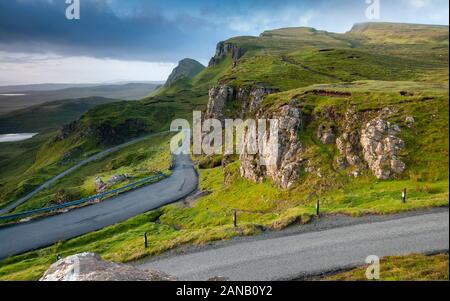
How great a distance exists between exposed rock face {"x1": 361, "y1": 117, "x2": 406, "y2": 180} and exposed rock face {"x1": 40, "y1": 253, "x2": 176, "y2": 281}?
2463 cm

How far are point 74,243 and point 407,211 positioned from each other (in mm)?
40962

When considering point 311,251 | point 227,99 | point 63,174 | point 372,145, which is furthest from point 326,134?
point 63,174

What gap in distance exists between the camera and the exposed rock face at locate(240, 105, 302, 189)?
143 feet

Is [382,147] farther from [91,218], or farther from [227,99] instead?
[227,99]

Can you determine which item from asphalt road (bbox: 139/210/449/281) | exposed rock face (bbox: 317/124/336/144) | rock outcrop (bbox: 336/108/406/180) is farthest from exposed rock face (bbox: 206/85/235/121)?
asphalt road (bbox: 139/210/449/281)

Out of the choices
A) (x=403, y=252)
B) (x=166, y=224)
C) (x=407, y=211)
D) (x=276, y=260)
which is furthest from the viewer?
(x=166, y=224)

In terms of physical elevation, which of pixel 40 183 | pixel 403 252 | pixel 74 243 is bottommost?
pixel 40 183

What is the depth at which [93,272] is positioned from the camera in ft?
48.3

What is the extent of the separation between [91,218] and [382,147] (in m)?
46.0

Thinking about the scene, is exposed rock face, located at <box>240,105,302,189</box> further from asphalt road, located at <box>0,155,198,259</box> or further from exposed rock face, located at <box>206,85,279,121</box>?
exposed rock face, located at <box>206,85,279,121</box>

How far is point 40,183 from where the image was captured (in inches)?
5364

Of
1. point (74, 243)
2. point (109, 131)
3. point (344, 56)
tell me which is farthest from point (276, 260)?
point (109, 131)
